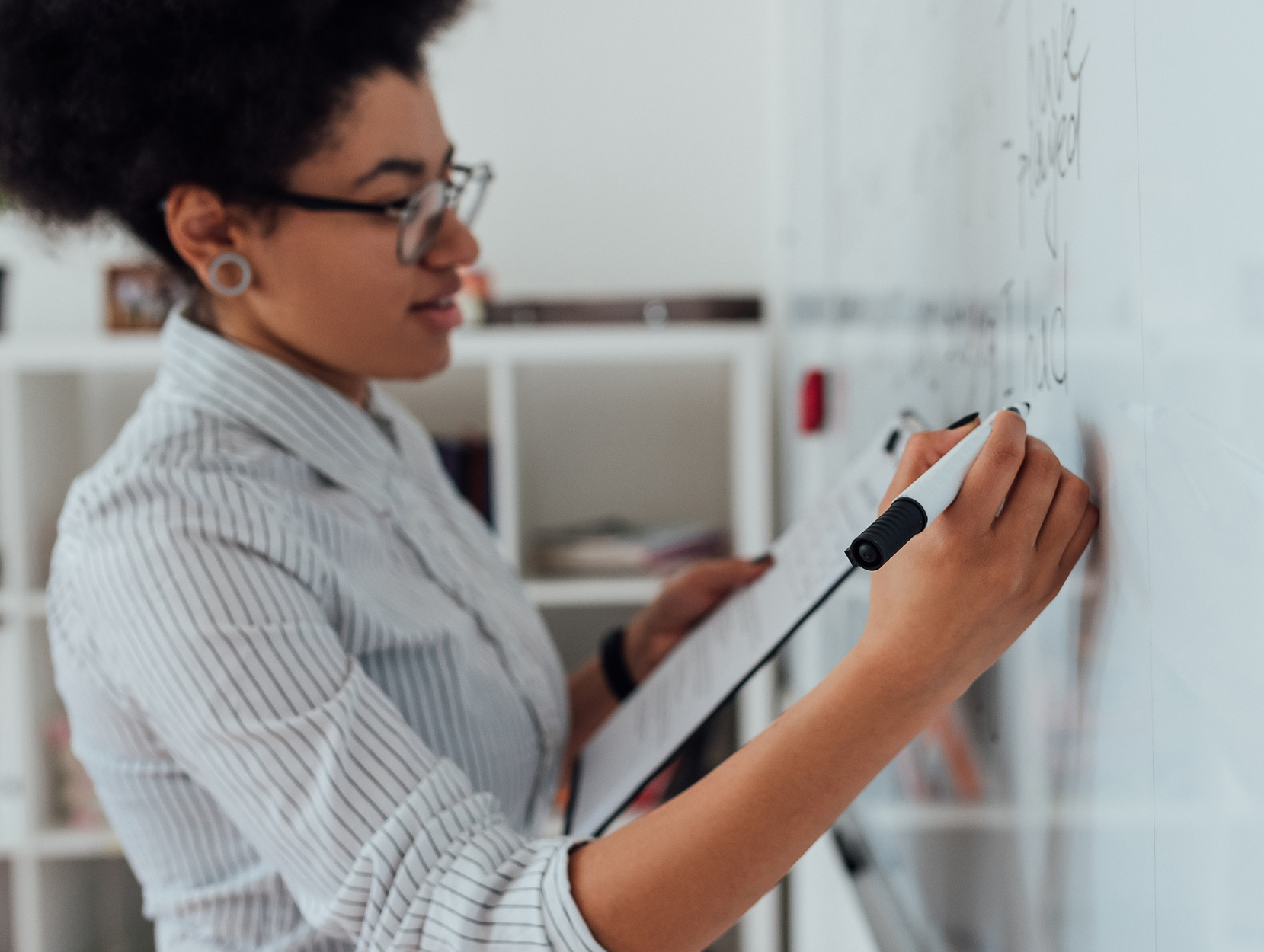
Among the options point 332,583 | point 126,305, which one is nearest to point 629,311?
point 126,305

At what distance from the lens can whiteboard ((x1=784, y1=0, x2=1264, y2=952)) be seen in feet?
1.06

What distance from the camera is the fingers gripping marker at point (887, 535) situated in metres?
0.37

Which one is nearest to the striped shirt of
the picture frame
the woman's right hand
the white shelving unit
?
the woman's right hand

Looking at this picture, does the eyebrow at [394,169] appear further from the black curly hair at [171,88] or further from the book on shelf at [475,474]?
the book on shelf at [475,474]

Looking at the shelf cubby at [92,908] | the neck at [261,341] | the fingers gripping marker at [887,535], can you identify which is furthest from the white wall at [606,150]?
the fingers gripping marker at [887,535]

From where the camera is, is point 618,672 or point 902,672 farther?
point 618,672

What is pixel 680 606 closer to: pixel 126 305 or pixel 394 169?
pixel 394 169

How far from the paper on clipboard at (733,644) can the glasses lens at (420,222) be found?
37 cm

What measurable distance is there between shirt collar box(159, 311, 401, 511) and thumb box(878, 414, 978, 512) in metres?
0.50

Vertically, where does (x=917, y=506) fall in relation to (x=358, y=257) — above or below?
below

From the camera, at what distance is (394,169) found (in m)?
0.80

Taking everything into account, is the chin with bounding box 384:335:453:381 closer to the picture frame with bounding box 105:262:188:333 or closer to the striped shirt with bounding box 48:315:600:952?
the striped shirt with bounding box 48:315:600:952

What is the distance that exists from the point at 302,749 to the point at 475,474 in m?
1.39

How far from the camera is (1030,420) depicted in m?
0.52
